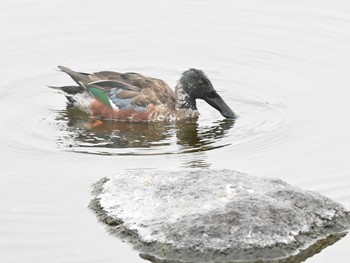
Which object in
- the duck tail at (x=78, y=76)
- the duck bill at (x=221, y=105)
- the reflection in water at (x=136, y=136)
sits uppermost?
the duck tail at (x=78, y=76)

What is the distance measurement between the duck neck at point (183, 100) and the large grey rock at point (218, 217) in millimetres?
5102

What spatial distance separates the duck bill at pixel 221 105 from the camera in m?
13.7

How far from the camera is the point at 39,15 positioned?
17578mm

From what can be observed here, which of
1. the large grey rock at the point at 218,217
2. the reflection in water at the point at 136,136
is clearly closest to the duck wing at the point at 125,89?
the reflection in water at the point at 136,136

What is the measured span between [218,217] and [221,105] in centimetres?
581

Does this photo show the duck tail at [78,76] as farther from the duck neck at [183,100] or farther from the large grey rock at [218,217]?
the large grey rock at [218,217]

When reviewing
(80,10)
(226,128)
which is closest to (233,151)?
(226,128)

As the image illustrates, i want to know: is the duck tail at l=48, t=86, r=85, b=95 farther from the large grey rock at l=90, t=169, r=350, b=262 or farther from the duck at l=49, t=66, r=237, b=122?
the large grey rock at l=90, t=169, r=350, b=262

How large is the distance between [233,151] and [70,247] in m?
3.96

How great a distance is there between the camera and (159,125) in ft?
45.5

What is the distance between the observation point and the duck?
14.0m

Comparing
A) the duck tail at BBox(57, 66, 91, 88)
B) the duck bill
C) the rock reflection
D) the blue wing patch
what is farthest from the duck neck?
the rock reflection

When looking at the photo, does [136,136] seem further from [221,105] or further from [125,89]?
[221,105]

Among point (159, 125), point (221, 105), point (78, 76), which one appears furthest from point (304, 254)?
point (78, 76)
